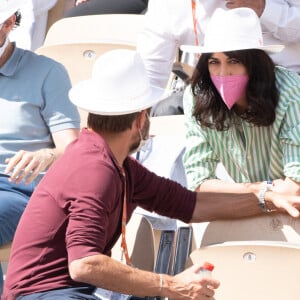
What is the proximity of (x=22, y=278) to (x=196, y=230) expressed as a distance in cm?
64

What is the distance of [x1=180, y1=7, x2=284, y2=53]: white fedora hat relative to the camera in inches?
125

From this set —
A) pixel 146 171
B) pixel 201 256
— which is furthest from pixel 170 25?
pixel 201 256

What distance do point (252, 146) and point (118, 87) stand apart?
0.66m

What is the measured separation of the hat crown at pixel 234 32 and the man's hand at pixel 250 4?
1.72 feet

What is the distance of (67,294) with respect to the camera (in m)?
2.73

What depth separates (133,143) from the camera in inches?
112

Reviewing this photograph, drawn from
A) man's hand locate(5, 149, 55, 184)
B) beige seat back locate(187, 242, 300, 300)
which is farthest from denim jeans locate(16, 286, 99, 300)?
man's hand locate(5, 149, 55, 184)

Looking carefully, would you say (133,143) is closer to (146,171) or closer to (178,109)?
(146,171)

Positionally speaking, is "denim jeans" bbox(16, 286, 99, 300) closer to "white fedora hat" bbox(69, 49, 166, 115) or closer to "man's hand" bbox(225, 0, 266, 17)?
"white fedora hat" bbox(69, 49, 166, 115)

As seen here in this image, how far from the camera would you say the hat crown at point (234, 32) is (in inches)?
126

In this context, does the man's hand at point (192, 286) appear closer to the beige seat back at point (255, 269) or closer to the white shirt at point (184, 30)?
the beige seat back at point (255, 269)

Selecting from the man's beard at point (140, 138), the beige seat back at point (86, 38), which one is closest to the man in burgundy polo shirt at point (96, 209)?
the man's beard at point (140, 138)

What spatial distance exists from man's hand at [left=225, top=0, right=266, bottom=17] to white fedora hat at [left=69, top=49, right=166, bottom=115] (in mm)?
1026

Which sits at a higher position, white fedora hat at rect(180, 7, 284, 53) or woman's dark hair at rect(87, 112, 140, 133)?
white fedora hat at rect(180, 7, 284, 53)
